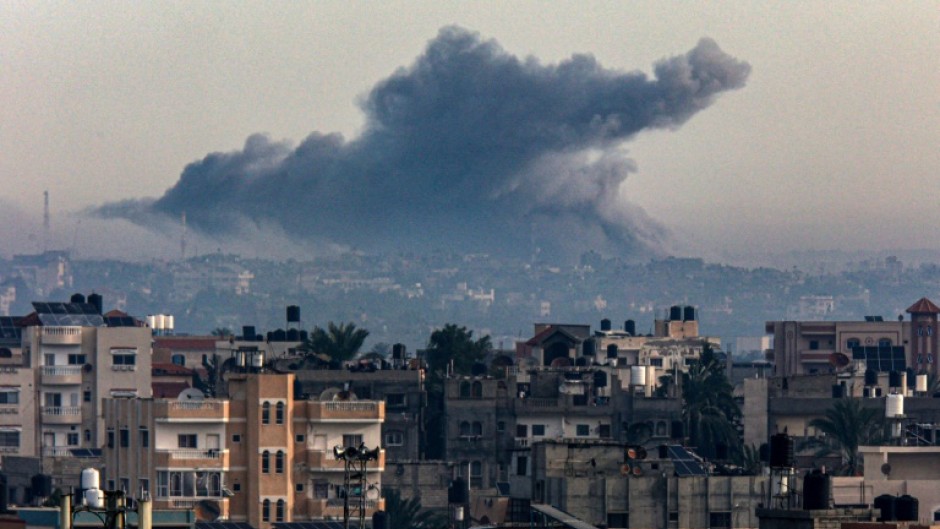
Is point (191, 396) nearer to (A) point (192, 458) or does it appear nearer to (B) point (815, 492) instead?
(A) point (192, 458)

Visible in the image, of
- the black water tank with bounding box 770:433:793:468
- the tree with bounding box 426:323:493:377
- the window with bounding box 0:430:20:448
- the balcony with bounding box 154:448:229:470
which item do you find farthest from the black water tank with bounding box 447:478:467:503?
the black water tank with bounding box 770:433:793:468

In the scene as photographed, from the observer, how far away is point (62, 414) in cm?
16038

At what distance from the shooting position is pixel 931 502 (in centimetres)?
10294

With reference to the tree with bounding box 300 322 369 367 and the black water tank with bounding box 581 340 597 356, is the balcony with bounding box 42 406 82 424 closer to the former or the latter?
the tree with bounding box 300 322 369 367

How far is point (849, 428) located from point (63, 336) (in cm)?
4390

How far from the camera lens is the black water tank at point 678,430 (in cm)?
15125

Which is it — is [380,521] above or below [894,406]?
below

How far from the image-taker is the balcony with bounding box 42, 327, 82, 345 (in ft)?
525

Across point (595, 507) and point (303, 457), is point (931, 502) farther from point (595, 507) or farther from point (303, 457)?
point (303, 457)

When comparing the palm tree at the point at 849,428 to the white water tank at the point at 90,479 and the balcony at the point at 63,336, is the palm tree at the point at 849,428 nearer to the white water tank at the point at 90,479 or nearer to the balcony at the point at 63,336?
the balcony at the point at 63,336

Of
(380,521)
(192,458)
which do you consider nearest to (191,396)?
(192,458)

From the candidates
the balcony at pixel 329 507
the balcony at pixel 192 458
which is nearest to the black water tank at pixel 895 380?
the balcony at pixel 329 507

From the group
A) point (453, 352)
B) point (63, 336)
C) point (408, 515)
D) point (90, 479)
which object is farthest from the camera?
point (453, 352)

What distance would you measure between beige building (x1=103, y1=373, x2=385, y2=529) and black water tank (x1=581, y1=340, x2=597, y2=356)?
253ft
